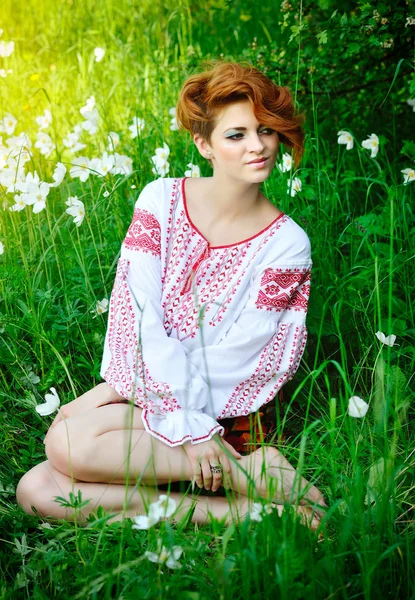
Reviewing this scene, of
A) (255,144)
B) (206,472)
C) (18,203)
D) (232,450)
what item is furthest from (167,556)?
(18,203)

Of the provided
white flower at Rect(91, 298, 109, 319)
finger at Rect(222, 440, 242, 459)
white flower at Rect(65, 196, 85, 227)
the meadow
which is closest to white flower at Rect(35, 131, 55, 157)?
the meadow

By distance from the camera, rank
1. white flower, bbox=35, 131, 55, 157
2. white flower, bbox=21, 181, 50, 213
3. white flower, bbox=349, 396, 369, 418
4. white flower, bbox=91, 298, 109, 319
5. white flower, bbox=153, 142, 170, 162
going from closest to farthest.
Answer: white flower, bbox=349, 396, 369, 418, white flower, bbox=21, 181, 50, 213, white flower, bbox=91, 298, 109, 319, white flower, bbox=153, 142, 170, 162, white flower, bbox=35, 131, 55, 157

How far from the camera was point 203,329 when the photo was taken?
1.98 metres

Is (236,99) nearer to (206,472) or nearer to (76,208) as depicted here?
(76,208)

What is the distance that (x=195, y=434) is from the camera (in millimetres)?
1811

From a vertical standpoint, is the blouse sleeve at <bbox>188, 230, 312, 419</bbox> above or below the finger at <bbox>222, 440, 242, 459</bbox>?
above

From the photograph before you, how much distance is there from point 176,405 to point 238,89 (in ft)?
2.60

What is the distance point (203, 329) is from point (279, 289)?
0.22m

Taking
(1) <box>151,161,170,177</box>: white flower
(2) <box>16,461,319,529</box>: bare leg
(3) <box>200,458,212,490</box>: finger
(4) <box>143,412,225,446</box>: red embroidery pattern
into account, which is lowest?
(2) <box>16,461,319,529</box>: bare leg

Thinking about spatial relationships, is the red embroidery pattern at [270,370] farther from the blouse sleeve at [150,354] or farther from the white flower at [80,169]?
the white flower at [80,169]

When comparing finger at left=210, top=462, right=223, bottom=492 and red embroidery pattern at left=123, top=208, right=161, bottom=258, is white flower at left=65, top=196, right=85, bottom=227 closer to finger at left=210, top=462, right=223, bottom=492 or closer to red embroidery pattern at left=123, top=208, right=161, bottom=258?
red embroidery pattern at left=123, top=208, right=161, bottom=258

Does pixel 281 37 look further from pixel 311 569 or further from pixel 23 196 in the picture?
pixel 311 569

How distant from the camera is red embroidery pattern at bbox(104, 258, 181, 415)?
6.05 ft

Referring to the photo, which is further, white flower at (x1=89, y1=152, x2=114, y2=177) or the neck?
white flower at (x1=89, y1=152, x2=114, y2=177)
